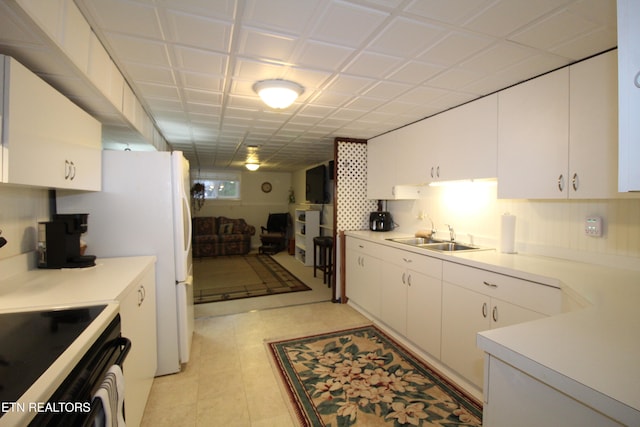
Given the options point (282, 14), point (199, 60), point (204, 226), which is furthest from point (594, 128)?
point (204, 226)

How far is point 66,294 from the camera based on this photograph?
4.38ft

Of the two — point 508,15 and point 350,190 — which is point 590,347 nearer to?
point 508,15

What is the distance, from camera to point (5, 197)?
1556mm

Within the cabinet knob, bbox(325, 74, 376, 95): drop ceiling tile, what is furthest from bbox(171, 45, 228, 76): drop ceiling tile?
the cabinet knob

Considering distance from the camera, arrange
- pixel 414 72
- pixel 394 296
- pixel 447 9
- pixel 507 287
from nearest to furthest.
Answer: pixel 447 9 < pixel 507 287 < pixel 414 72 < pixel 394 296

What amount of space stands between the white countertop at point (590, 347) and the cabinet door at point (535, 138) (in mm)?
714

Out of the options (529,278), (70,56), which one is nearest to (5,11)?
(70,56)

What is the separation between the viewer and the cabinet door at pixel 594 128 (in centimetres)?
154

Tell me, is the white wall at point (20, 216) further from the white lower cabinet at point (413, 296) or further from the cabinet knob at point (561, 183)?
the cabinet knob at point (561, 183)

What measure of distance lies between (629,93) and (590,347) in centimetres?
71

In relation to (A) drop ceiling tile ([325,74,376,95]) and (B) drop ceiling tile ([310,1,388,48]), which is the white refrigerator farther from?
(B) drop ceiling tile ([310,1,388,48])

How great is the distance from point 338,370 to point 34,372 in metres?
1.94

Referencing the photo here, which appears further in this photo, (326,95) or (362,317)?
(362,317)

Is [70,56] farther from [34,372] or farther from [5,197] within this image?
[34,372]
